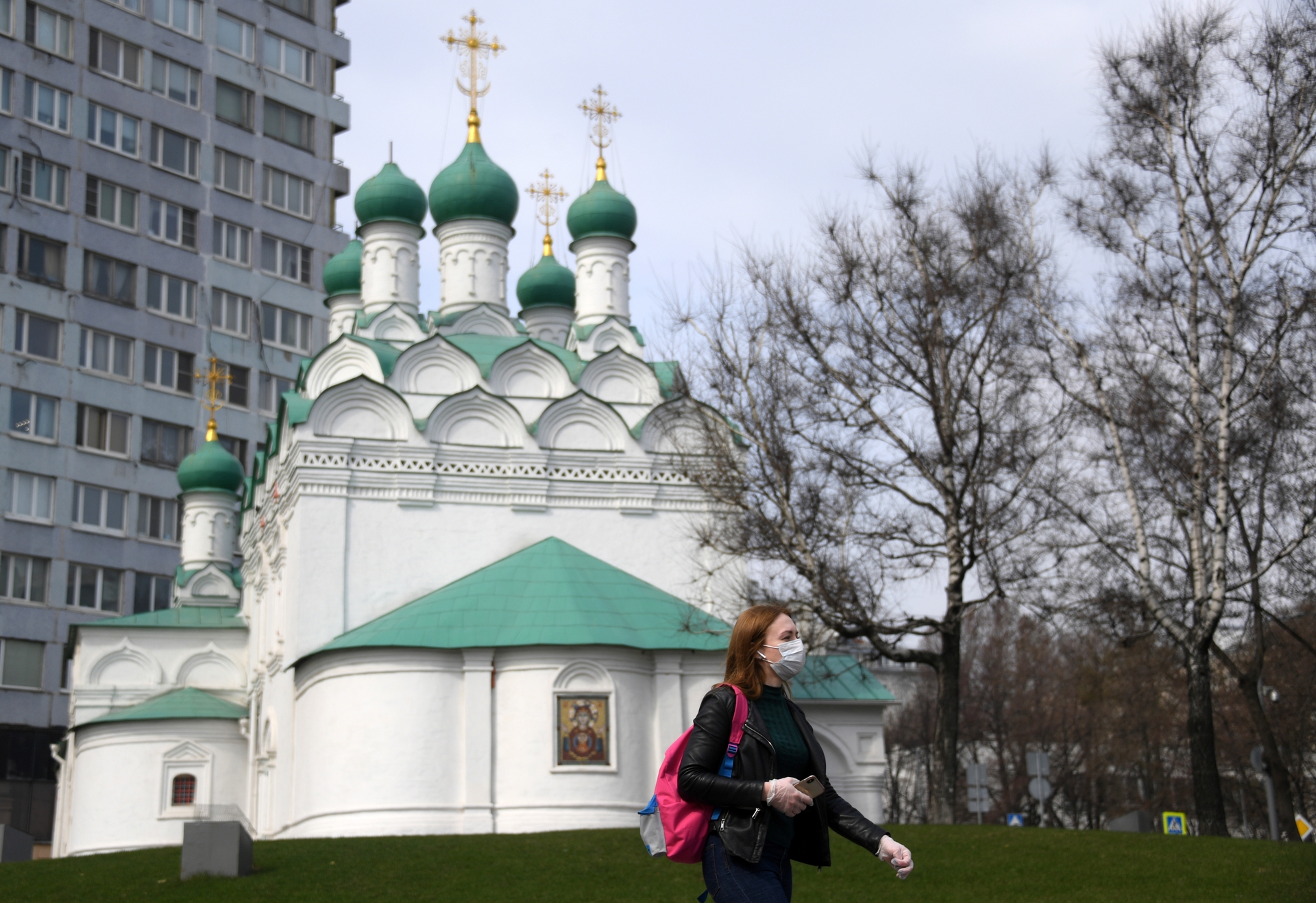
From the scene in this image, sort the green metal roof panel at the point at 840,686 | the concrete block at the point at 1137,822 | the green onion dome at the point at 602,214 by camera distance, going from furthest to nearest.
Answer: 1. the green onion dome at the point at 602,214
2. the green metal roof panel at the point at 840,686
3. the concrete block at the point at 1137,822

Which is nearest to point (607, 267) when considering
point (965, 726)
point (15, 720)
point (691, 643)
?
point (691, 643)

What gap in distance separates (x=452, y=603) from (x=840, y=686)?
5.44m

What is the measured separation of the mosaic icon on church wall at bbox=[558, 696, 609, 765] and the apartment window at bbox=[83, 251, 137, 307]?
22394 millimetres

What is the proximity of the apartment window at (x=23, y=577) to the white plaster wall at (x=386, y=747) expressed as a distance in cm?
1702

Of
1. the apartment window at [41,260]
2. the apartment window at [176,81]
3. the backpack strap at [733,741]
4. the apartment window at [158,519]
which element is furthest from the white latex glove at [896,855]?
the apartment window at [176,81]

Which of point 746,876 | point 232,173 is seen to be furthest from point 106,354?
point 746,876

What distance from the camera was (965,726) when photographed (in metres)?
32.0

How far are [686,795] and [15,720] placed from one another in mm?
30374

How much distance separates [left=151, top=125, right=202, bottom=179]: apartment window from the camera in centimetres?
3634

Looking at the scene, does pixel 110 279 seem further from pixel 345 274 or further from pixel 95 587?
pixel 345 274

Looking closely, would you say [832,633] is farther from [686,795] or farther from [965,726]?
[965,726]

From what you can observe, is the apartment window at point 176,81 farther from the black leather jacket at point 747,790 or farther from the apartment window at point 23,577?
the black leather jacket at point 747,790

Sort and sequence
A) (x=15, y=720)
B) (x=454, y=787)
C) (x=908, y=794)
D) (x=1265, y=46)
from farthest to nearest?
(x=908, y=794), (x=15, y=720), (x=454, y=787), (x=1265, y=46)

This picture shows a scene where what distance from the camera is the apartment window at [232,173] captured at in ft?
123
